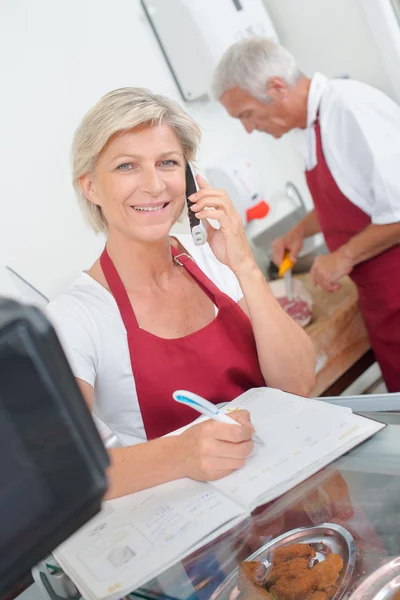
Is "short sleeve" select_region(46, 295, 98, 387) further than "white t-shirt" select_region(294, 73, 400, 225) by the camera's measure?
No

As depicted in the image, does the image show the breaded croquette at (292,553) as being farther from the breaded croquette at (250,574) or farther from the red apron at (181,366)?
the red apron at (181,366)

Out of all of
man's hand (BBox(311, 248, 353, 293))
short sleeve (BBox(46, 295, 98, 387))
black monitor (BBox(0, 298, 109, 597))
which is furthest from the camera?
man's hand (BBox(311, 248, 353, 293))

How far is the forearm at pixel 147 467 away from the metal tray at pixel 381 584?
37cm

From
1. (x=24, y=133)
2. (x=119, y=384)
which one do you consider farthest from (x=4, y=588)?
(x=24, y=133)

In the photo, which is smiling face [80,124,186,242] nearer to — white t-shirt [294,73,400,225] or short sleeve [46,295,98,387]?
short sleeve [46,295,98,387]

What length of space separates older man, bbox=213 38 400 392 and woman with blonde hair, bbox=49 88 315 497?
715 millimetres

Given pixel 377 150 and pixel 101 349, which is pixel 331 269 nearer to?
pixel 377 150

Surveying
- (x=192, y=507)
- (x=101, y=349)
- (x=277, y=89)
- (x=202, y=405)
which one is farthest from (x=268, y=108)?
(x=192, y=507)

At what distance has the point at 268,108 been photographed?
6.96ft

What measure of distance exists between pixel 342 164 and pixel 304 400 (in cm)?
109

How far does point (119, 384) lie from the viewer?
1288 mm

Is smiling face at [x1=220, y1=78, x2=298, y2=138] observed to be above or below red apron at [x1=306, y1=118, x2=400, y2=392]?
above

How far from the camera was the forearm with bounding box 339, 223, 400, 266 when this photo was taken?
6.42 feet

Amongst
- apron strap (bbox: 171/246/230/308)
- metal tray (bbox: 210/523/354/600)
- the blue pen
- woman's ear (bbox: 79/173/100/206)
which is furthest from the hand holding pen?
woman's ear (bbox: 79/173/100/206)
